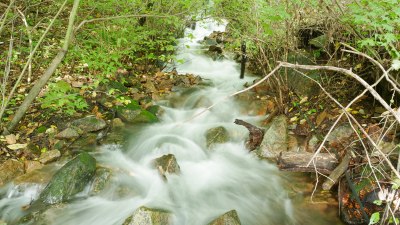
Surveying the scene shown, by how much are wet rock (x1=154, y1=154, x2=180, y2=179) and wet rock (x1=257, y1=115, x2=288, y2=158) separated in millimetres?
1521

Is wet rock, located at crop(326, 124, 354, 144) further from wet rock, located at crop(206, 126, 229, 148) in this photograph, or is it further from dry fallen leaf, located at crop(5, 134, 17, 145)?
dry fallen leaf, located at crop(5, 134, 17, 145)

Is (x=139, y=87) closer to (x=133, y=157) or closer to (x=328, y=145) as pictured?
(x=133, y=157)

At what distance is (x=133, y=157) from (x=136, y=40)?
9.25 ft

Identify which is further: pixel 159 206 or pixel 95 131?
pixel 95 131

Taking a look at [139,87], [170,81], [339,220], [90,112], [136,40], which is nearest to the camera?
[339,220]

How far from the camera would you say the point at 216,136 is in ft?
19.6

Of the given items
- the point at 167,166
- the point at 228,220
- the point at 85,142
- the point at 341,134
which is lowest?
the point at 167,166

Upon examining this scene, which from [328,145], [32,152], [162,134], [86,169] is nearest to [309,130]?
[328,145]

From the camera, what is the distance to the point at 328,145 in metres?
4.68

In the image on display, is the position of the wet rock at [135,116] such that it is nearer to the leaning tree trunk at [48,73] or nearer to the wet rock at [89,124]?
the wet rock at [89,124]

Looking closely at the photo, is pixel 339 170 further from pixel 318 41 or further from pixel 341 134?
pixel 318 41

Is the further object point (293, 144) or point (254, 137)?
point (254, 137)

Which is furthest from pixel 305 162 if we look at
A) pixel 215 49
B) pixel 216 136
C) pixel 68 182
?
pixel 215 49

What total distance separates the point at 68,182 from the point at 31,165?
79cm
